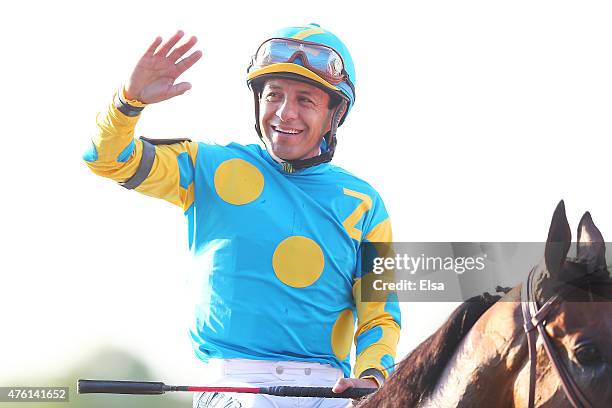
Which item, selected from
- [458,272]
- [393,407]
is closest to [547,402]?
[393,407]

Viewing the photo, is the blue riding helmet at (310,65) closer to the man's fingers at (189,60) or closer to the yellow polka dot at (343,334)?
the man's fingers at (189,60)

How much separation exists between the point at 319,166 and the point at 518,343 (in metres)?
1.92

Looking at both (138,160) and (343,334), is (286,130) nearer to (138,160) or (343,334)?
(138,160)

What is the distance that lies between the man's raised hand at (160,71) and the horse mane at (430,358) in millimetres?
1541

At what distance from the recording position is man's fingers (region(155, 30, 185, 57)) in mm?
4168

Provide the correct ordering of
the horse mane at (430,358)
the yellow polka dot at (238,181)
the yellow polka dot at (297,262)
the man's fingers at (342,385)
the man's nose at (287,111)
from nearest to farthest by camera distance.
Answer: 1. the horse mane at (430,358)
2. the man's fingers at (342,385)
3. the yellow polka dot at (297,262)
4. the yellow polka dot at (238,181)
5. the man's nose at (287,111)

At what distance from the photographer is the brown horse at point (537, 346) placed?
9.23 feet

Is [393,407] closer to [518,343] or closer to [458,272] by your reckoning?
[518,343]

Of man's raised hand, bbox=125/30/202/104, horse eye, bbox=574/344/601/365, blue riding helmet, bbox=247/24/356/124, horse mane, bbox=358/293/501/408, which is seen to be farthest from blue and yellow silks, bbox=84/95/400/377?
horse eye, bbox=574/344/601/365

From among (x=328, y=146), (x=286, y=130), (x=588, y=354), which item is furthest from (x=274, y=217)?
(x=588, y=354)

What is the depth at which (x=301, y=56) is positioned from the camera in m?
4.59

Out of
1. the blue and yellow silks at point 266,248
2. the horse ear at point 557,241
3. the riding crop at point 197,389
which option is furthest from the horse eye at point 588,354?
the blue and yellow silks at point 266,248

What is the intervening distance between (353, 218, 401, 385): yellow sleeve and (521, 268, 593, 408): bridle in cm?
131

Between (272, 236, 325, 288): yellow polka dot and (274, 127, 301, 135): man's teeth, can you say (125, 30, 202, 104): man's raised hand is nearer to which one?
(274, 127, 301, 135): man's teeth
